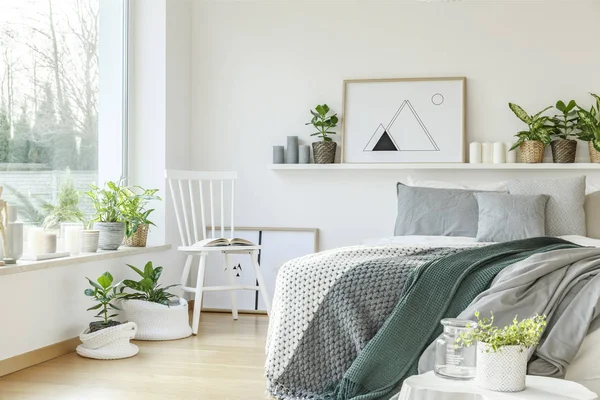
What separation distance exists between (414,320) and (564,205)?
207cm

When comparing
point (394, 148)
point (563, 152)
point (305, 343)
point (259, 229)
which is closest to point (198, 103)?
point (259, 229)

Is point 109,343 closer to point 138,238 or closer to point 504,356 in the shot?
point 138,238

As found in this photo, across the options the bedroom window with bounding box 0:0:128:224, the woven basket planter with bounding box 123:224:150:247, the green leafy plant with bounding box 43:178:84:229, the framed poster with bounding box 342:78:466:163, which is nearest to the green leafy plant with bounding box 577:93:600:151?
the framed poster with bounding box 342:78:466:163

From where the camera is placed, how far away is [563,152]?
5.00 m

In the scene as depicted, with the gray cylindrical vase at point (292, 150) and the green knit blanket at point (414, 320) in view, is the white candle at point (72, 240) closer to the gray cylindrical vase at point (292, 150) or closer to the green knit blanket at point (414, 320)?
the gray cylindrical vase at point (292, 150)

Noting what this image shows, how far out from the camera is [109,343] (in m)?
3.97

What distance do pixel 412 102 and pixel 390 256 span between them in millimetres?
2281

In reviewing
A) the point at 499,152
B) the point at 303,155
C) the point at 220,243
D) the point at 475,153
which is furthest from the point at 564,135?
the point at 220,243

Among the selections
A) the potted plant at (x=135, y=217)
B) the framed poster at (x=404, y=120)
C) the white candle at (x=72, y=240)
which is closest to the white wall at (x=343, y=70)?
the framed poster at (x=404, y=120)

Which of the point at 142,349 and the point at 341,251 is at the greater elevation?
the point at 341,251

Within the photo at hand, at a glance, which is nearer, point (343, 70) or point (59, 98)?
point (59, 98)

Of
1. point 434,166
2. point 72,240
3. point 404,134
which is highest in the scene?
point 404,134

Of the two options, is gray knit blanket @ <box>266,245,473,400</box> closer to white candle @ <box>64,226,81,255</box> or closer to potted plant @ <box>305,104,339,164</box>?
white candle @ <box>64,226,81,255</box>

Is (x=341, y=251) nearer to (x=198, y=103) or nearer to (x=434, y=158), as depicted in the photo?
(x=434, y=158)
